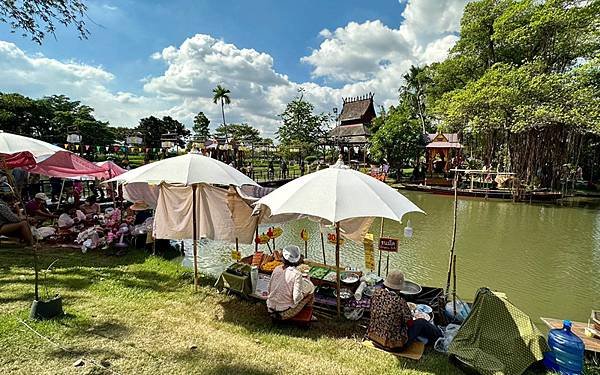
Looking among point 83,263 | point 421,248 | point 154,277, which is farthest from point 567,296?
point 83,263

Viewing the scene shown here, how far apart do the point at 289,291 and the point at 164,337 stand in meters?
1.48

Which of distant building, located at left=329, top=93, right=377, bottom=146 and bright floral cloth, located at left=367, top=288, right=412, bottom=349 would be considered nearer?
bright floral cloth, located at left=367, top=288, right=412, bottom=349

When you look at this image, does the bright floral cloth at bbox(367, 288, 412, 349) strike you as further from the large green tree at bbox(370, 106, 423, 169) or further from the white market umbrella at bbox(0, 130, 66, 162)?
the large green tree at bbox(370, 106, 423, 169)

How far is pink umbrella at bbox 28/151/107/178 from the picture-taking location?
8.38m

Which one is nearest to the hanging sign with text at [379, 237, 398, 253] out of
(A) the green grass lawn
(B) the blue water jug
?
(A) the green grass lawn

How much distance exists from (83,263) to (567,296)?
30.4ft

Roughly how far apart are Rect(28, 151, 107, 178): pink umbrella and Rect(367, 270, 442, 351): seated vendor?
8.29 metres

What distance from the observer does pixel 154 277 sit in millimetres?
5695

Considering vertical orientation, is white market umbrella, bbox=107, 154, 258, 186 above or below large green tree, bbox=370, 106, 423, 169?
below

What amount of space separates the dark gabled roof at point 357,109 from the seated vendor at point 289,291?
37202 millimetres

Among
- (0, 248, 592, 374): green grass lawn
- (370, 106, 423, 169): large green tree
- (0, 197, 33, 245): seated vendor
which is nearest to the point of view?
(0, 248, 592, 374): green grass lawn

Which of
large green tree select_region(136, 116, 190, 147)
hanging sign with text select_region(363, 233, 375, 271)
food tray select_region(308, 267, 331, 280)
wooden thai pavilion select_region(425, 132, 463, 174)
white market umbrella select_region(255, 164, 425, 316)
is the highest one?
large green tree select_region(136, 116, 190, 147)

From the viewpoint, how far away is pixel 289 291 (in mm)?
3990

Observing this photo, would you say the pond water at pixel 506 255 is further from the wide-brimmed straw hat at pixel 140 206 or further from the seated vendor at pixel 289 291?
the seated vendor at pixel 289 291
